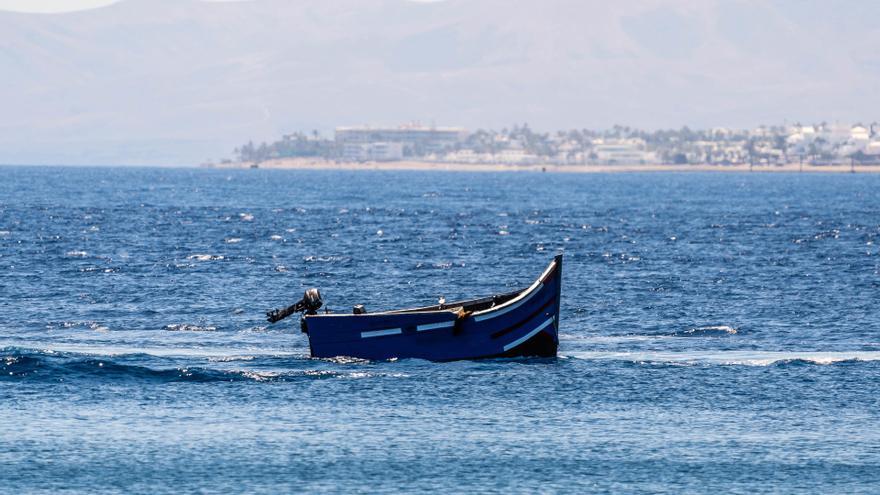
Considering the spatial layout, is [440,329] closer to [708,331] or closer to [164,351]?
[164,351]

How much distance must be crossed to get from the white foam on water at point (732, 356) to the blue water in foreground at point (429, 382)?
0.21 meters

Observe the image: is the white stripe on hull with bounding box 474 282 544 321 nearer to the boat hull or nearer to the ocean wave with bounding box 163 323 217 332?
the boat hull

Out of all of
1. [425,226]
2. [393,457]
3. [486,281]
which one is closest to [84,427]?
[393,457]

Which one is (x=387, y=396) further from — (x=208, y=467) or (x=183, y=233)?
(x=183, y=233)

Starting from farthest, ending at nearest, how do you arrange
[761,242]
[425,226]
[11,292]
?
[425,226] < [761,242] < [11,292]

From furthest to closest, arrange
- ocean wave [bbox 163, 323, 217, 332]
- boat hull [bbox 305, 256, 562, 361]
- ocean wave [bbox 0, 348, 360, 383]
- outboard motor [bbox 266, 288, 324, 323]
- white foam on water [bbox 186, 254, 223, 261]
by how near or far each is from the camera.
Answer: white foam on water [bbox 186, 254, 223, 261] < ocean wave [bbox 163, 323, 217, 332] < outboard motor [bbox 266, 288, 324, 323] < boat hull [bbox 305, 256, 562, 361] < ocean wave [bbox 0, 348, 360, 383]

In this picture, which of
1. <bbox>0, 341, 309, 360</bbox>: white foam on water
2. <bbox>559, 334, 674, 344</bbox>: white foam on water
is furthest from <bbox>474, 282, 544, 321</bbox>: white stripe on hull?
<bbox>559, 334, 674, 344</bbox>: white foam on water

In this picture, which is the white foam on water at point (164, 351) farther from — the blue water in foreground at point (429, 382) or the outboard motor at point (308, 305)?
the outboard motor at point (308, 305)

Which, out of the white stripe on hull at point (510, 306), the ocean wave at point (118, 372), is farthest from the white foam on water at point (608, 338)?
the ocean wave at point (118, 372)

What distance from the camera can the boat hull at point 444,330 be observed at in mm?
47938

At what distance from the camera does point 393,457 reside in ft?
117

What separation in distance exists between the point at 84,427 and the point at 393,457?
812cm

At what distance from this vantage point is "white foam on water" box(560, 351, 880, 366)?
4994cm

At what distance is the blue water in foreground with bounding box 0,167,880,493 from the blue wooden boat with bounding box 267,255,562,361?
657 mm
